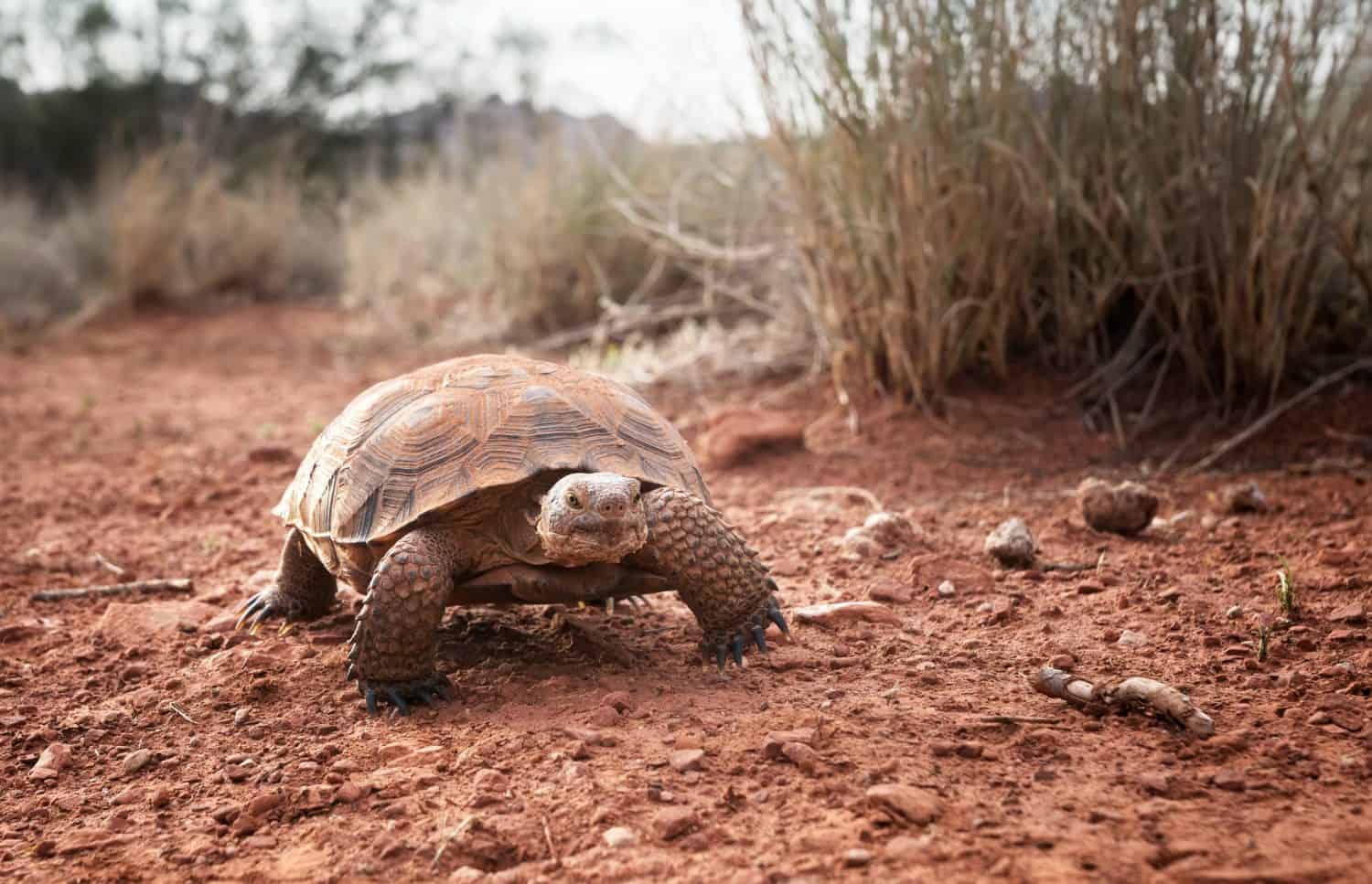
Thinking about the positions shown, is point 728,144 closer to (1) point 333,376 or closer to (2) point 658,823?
(1) point 333,376

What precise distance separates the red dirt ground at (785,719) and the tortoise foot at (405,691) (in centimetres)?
5

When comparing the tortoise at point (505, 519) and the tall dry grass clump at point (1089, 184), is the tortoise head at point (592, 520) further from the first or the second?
the tall dry grass clump at point (1089, 184)

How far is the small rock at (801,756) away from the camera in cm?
192

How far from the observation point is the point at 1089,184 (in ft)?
15.2

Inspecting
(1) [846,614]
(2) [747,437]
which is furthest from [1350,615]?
(2) [747,437]

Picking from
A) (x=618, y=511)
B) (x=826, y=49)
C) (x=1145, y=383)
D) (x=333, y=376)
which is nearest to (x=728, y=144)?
(x=826, y=49)

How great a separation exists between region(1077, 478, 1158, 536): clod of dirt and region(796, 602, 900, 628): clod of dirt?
945 millimetres

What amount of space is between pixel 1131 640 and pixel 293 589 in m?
2.15

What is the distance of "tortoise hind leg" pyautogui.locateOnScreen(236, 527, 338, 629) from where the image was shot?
120 inches

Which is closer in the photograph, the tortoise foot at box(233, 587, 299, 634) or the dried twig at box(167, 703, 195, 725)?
the dried twig at box(167, 703, 195, 725)

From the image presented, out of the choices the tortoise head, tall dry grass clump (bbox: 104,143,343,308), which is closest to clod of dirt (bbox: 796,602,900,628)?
Result: the tortoise head

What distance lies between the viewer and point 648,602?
3145 millimetres

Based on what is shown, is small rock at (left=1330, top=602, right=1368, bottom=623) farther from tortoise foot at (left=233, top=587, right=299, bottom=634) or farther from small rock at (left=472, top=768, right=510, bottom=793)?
tortoise foot at (left=233, top=587, right=299, bottom=634)

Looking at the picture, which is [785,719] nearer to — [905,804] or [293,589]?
[905,804]
